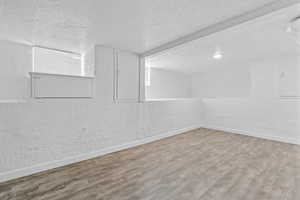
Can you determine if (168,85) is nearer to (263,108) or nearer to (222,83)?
(222,83)

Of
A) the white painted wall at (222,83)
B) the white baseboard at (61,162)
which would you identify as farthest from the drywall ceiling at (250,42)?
the white baseboard at (61,162)

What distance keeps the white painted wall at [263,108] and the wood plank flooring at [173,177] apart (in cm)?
81

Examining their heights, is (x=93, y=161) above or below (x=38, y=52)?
below

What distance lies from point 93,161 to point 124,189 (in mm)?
1054

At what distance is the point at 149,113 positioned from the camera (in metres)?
3.53

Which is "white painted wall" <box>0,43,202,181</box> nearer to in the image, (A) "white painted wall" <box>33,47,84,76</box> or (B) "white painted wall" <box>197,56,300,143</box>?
(A) "white painted wall" <box>33,47,84,76</box>

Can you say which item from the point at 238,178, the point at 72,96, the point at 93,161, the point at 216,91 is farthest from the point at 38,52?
the point at 216,91

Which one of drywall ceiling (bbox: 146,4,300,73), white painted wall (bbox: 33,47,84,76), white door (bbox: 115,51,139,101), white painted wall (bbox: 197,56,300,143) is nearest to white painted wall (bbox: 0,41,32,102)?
white painted wall (bbox: 33,47,84,76)

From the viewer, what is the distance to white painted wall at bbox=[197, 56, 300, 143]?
3.41 meters

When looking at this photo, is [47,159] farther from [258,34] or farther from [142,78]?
[258,34]

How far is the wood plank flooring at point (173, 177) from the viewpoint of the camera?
159 cm

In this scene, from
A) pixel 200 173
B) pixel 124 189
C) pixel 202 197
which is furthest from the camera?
pixel 200 173

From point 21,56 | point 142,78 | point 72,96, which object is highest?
point 21,56

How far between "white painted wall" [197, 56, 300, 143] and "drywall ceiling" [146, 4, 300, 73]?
41cm
